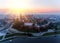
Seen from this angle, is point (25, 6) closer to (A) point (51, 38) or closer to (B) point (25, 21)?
(B) point (25, 21)

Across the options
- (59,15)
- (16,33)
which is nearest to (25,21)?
(16,33)

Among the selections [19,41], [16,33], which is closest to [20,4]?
[16,33]

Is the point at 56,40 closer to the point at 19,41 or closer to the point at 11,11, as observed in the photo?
the point at 19,41

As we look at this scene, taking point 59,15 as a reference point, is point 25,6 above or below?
above

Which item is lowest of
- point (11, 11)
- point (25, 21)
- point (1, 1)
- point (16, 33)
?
point (16, 33)

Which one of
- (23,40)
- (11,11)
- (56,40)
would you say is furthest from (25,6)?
(56,40)

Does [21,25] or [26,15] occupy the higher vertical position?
[26,15]

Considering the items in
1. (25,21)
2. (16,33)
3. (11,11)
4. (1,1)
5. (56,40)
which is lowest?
(56,40)

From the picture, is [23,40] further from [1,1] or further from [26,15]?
[1,1]
